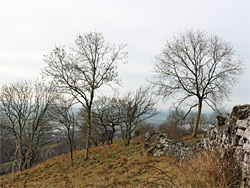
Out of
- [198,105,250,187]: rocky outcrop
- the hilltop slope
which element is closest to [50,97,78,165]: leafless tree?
the hilltop slope

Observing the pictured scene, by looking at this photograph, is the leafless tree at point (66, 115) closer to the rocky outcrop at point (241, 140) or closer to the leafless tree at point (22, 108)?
the leafless tree at point (22, 108)

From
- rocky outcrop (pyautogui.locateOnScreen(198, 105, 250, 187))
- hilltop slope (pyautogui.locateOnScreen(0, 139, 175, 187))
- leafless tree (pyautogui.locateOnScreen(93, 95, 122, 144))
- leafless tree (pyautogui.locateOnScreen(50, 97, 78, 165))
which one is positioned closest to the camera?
rocky outcrop (pyautogui.locateOnScreen(198, 105, 250, 187))

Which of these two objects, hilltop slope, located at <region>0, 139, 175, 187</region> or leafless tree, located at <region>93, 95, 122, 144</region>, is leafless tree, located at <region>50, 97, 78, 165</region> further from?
leafless tree, located at <region>93, 95, 122, 144</region>

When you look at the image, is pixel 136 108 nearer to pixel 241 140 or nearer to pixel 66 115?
pixel 66 115

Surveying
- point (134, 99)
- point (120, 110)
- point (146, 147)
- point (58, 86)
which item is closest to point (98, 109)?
point (120, 110)

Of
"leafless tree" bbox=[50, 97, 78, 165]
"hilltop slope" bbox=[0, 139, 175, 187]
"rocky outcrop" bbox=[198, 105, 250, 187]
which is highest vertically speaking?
"leafless tree" bbox=[50, 97, 78, 165]

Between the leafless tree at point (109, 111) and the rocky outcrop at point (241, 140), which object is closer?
the rocky outcrop at point (241, 140)

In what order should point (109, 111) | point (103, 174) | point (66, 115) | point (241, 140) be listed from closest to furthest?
point (241, 140), point (103, 174), point (66, 115), point (109, 111)

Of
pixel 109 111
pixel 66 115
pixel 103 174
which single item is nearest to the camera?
pixel 103 174

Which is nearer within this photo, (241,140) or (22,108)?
(241,140)

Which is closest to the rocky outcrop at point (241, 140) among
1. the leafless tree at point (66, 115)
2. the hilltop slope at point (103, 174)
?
the hilltop slope at point (103, 174)

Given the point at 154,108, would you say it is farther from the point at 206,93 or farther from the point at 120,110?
the point at 206,93

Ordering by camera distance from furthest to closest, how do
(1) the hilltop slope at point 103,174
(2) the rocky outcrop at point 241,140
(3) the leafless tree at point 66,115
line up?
1. (3) the leafless tree at point 66,115
2. (1) the hilltop slope at point 103,174
3. (2) the rocky outcrop at point 241,140

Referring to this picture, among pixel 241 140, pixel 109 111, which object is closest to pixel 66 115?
pixel 109 111
